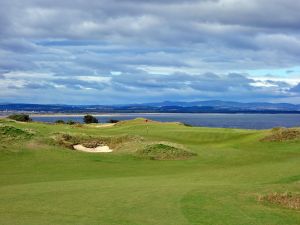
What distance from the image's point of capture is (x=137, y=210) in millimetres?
14992

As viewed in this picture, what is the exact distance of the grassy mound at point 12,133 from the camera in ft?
118

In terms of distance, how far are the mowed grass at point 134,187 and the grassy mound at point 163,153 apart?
84cm

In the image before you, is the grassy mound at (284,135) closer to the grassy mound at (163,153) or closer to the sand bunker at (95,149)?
the grassy mound at (163,153)

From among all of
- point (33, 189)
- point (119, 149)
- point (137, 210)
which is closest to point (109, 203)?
point (137, 210)

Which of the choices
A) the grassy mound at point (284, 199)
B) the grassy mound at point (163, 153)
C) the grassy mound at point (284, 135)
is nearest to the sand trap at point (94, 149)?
the grassy mound at point (163, 153)

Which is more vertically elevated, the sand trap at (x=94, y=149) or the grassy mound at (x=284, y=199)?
the grassy mound at (x=284, y=199)

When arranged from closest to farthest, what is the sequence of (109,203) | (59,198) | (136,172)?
1. (109,203)
2. (59,198)
3. (136,172)

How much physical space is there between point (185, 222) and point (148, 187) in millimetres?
6026

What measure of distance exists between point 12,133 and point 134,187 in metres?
19.8

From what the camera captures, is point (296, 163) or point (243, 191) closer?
point (243, 191)

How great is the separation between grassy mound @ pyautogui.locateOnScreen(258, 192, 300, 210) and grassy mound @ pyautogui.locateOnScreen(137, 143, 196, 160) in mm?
16777

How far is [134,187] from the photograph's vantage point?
1956 cm

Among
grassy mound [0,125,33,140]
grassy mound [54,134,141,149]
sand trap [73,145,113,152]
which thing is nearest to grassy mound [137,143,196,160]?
grassy mound [54,134,141,149]

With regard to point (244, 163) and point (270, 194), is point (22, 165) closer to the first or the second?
point (244, 163)
